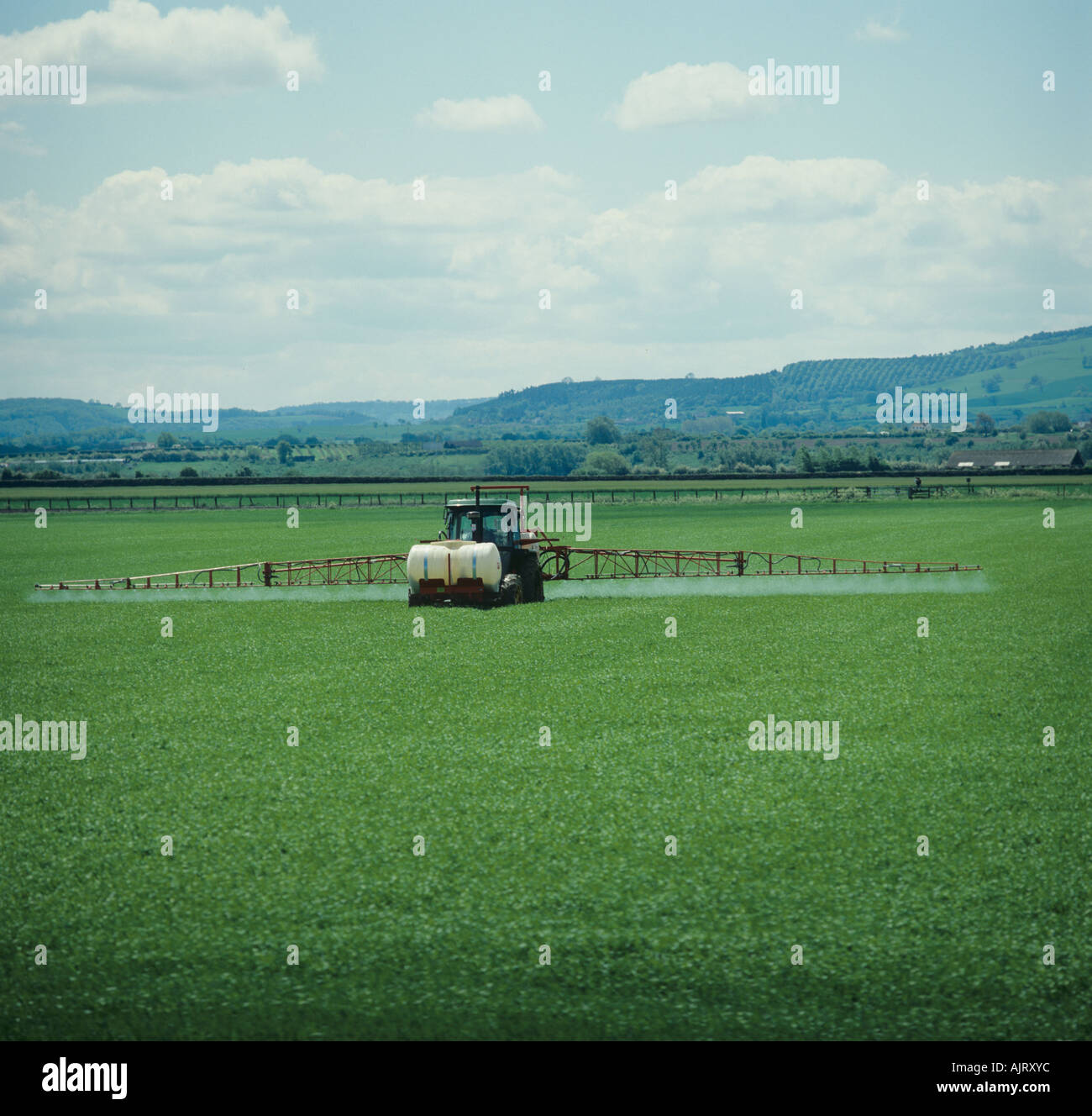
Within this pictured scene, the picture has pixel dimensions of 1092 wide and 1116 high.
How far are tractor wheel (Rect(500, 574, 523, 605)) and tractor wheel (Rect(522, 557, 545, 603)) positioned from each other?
71 cm

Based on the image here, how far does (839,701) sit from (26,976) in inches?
476

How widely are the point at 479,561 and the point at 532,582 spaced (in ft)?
9.41

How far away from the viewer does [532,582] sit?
102ft

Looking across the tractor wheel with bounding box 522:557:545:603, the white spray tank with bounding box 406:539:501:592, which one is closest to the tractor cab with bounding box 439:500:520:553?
the tractor wheel with bounding box 522:557:545:603

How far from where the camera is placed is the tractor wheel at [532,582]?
101 ft

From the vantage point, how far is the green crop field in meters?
8.24

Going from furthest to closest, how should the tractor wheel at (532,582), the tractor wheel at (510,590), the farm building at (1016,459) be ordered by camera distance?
1. the farm building at (1016,459)
2. the tractor wheel at (532,582)
3. the tractor wheel at (510,590)

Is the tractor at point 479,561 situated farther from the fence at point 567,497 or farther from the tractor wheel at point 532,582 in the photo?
the fence at point 567,497

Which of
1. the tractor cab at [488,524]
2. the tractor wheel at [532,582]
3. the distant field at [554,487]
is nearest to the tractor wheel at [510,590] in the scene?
the tractor cab at [488,524]

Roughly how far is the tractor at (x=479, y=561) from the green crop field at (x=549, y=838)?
12.8 ft

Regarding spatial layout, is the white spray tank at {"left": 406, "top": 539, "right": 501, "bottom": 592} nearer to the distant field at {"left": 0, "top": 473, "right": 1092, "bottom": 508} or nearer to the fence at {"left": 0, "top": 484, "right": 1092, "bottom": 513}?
the fence at {"left": 0, "top": 484, "right": 1092, "bottom": 513}

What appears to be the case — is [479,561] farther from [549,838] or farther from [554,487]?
[554,487]
